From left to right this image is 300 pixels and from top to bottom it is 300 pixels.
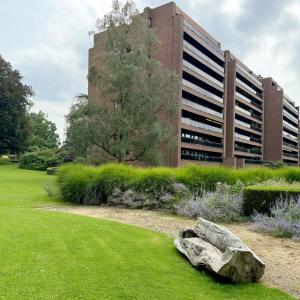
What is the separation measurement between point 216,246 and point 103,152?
20.3 m

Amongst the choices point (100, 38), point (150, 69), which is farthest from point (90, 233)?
point (100, 38)

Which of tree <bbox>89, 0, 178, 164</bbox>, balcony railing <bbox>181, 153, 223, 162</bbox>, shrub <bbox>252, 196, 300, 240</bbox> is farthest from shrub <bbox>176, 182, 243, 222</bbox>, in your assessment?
balcony railing <bbox>181, 153, 223, 162</bbox>

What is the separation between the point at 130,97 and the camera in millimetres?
A: 24594

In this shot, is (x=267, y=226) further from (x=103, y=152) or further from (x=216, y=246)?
(x=103, y=152)

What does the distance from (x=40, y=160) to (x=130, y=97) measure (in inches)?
832

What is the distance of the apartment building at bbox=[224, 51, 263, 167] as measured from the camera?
51037 mm

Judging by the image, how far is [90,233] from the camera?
20.8 ft

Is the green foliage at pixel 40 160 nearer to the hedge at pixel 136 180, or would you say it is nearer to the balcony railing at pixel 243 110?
the hedge at pixel 136 180

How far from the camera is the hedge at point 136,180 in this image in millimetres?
11781

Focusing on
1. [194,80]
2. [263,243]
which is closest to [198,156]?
[194,80]

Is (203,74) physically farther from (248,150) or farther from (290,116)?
(290,116)

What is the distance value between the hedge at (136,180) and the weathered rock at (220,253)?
5.79 metres

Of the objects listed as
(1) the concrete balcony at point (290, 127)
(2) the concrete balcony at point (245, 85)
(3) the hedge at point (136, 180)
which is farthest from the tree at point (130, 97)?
(1) the concrete balcony at point (290, 127)

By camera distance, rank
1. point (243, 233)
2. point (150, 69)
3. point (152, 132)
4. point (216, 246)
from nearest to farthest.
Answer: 1. point (216, 246)
2. point (243, 233)
3. point (152, 132)
4. point (150, 69)
